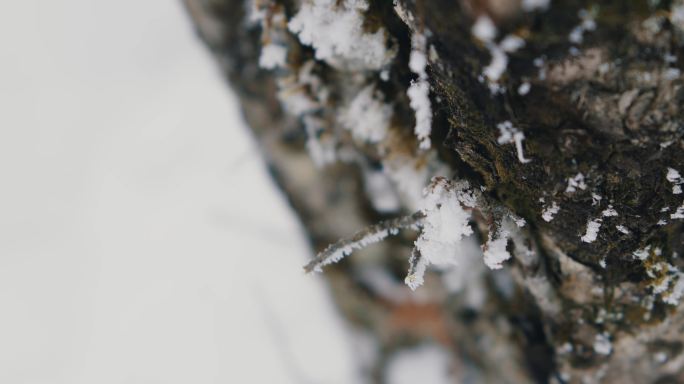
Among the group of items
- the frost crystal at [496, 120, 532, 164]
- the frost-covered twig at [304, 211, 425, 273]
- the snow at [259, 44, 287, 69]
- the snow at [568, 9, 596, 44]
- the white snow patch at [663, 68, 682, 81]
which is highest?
the snow at [259, 44, 287, 69]

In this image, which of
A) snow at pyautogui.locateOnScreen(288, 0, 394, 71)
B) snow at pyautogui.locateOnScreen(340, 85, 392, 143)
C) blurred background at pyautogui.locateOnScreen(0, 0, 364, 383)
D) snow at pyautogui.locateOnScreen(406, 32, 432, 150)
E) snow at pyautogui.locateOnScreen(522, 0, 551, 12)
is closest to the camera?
snow at pyautogui.locateOnScreen(522, 0, 551, 12)

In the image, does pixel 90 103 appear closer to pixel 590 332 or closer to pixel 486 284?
pixel 486 284

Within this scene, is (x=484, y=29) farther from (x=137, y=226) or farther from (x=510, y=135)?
(x=137, y=226)

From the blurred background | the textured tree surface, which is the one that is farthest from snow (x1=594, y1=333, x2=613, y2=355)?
the blurred background

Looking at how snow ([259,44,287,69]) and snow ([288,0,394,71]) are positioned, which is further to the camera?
snow ([259,44,287,69])

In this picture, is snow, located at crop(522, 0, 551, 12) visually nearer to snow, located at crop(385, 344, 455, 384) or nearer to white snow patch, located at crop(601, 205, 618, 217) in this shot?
white snow patch, located at crop(601, 205, 618, 217)
